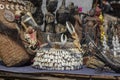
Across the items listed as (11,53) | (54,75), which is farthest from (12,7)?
(54,75)

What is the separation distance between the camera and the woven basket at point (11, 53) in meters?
1.81

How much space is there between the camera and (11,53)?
1.82 meters

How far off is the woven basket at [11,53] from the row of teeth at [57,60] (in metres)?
0.10

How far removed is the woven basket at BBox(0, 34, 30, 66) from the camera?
1.81 m

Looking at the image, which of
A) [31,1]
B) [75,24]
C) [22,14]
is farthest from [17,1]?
[75,24]

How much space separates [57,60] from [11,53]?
0.87ft

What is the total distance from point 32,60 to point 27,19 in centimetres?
24

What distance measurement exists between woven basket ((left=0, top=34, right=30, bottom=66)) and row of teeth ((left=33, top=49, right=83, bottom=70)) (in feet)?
0.32

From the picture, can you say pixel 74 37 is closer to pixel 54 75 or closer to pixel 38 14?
pixel 54 75

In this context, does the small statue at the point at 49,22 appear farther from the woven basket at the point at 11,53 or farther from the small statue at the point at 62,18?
the woven basket at the point at 11,53

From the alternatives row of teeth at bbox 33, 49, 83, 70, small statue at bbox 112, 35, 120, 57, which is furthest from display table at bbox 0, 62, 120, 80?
small statue at bbox 112, 35, 120, 57

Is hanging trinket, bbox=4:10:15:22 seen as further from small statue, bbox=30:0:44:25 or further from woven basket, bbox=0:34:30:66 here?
small statue, bbox=30:0:44:25

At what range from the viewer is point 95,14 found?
85.2 inches

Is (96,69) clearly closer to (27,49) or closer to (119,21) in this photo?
(27,49)
